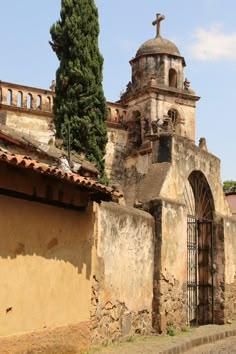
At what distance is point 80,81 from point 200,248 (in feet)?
27.6

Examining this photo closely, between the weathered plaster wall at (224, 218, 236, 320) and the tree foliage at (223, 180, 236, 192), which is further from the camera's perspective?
the tree foliage at (223, 180, 236, 192)

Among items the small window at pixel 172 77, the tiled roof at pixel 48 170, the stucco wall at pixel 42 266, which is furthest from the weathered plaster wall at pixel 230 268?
the small window at pixel 172 77

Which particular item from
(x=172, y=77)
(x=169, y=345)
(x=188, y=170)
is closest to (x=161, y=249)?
(x=169, y=345)

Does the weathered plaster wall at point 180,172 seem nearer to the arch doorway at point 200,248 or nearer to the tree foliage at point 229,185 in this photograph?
the arch doorway at point 200,248

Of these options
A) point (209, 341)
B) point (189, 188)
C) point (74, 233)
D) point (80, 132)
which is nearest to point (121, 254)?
point (74, 233)

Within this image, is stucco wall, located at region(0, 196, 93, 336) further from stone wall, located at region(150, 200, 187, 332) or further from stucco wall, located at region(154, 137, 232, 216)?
stucco wall, located at region(154, 137, 232, 216)

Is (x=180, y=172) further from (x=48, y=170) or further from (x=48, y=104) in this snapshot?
(x=48, y=104)

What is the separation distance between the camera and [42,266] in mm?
7684

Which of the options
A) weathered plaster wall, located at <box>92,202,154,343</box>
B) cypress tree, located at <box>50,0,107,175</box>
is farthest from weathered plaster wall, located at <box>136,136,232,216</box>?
cypress tree, located at <box>50,0,107,175</box>

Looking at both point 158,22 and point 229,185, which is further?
point 229,185

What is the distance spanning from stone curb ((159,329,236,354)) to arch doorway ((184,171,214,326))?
1.41m

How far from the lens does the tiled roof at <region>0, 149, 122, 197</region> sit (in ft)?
21.3

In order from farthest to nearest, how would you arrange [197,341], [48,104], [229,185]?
[229,185] < [48,104] < [197,341]

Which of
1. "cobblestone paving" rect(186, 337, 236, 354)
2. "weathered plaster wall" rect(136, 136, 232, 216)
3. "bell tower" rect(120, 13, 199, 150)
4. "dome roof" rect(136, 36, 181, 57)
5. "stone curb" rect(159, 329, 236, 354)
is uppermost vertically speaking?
"dome roof" rect(136, 36, 181, 57)
